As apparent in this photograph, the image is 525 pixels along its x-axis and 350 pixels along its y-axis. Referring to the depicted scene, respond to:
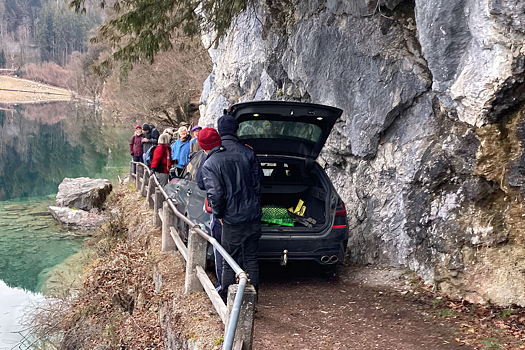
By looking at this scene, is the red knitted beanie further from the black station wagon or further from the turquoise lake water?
the turquoise lake water

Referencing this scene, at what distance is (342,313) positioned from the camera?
558cm

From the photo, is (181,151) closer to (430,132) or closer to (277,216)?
(277,216)

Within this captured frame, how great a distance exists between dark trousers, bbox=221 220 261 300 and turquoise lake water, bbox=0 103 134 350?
474 cm

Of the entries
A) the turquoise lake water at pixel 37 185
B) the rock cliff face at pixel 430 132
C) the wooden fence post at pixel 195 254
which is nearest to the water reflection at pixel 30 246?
the turquoise lake water at pixel 37 185

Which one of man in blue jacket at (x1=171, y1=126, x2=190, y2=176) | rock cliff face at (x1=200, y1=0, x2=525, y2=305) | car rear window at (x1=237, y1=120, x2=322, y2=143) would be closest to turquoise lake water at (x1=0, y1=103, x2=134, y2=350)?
man in blue jacket at (x1=171, y1=126, x2=190, y2=176)

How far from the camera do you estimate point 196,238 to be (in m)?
5.45

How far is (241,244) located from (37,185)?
24.6 m

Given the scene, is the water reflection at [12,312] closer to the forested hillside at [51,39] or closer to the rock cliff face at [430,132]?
the rock cliff face at [430,132]

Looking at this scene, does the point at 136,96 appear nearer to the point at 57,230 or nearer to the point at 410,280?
the point at 57,230

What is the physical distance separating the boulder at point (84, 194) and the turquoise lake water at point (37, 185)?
0.92m

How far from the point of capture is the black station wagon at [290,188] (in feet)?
19.8

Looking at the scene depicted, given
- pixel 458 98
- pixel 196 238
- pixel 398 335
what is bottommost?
pixel 398 335

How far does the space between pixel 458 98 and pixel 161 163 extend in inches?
280

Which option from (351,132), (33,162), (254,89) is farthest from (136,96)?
(351,132)
